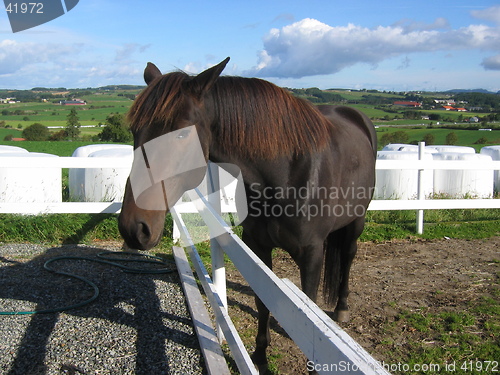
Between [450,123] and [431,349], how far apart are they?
125 feet

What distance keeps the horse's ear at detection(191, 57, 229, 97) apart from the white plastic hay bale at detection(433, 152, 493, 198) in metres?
6.99

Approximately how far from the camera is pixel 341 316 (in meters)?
3.86

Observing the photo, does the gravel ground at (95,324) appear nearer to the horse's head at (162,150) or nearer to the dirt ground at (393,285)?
the dirt ground at (393,285)

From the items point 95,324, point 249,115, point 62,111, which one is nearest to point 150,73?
point 249,115

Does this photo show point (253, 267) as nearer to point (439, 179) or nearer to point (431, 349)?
point (431, 349)

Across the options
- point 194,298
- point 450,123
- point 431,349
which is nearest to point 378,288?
point 431,349

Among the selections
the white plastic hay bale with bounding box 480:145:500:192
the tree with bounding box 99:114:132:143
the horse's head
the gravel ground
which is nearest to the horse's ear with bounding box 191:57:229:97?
the horse's head

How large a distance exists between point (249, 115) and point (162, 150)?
576 millimetres

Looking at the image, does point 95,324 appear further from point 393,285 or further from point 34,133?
point 34,133

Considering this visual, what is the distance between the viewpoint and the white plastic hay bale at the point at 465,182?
7848 millimetres

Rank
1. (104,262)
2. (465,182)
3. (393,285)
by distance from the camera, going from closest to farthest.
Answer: (393,285) < (104,262) < (465,182)

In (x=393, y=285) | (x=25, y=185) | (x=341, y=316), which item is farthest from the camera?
(x=25, y=185)

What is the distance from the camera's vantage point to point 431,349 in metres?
3.13

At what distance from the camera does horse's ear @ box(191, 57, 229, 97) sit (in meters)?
2.12
